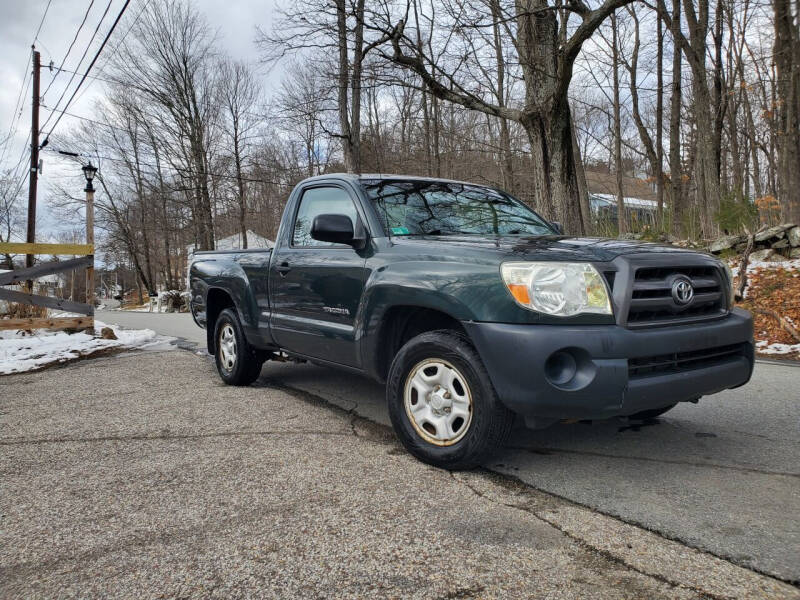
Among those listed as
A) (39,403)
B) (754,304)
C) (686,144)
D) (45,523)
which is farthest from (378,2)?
(686,144)

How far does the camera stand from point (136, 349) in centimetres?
854

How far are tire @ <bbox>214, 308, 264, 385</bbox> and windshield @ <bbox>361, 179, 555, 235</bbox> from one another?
80.0 inches

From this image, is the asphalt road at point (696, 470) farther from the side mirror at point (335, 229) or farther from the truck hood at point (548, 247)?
the side mirror at point (335, 229)

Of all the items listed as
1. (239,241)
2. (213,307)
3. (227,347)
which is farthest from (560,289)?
(239,241)

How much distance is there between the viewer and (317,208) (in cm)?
456

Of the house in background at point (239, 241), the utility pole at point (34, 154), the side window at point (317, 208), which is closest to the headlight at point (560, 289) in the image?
the side window at point (317, 208)

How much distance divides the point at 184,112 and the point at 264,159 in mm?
5026

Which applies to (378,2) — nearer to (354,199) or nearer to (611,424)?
(354,199)

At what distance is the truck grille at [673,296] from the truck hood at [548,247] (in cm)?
14

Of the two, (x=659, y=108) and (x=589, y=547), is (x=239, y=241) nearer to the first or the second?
(x=659, y=108)

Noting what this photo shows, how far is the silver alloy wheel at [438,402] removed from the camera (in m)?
3.01

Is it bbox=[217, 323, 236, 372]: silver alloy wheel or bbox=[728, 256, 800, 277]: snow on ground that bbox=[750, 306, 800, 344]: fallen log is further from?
bbox=[217, 323, 236, 372]: silver alloy wheel

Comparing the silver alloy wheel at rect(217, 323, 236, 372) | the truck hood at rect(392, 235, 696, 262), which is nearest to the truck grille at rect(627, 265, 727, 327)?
the truck hood at rect(392, 235, 696, 262)

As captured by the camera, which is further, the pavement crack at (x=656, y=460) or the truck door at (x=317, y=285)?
the truck door at (x=317, y=285)
